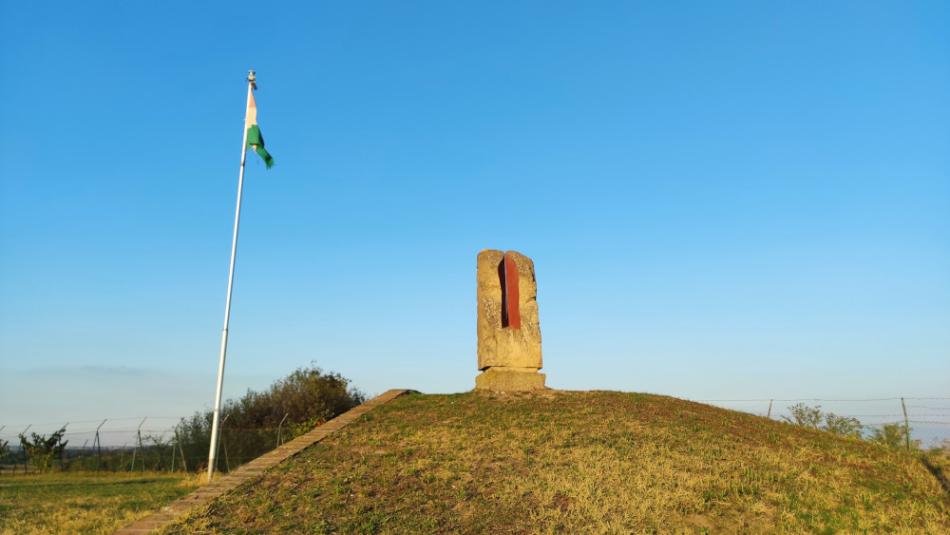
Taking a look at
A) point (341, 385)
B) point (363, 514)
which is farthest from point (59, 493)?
point (341, 385)

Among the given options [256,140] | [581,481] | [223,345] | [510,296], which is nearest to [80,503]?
[223,345]

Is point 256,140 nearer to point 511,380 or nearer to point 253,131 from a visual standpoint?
point 253,131

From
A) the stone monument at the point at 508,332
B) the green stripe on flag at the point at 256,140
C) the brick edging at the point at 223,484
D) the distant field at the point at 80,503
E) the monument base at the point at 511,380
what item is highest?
the green stripe on flag at the point at 256,140

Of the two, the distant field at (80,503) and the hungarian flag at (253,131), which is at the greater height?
the hungarian flag at (253,131)

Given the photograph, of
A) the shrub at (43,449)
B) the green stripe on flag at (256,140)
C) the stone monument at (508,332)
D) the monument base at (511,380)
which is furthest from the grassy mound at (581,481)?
the shrub at (43,449)

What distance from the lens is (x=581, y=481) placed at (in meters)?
10.7

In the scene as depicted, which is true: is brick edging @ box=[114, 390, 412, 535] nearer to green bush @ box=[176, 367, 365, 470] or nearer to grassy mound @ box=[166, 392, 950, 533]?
grassy mound @ box=[166, 392, 950, 533]

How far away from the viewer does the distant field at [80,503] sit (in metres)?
11.0

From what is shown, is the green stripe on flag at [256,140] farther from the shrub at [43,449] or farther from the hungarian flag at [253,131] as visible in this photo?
the shrub at [43,449]

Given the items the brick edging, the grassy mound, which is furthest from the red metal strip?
the brick edging

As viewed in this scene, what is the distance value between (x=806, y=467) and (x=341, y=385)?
2057 centimetres

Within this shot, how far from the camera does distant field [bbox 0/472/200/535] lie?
1103 centimetres

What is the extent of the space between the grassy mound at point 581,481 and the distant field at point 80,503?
266 centimetres

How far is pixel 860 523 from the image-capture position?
9.48 meters
